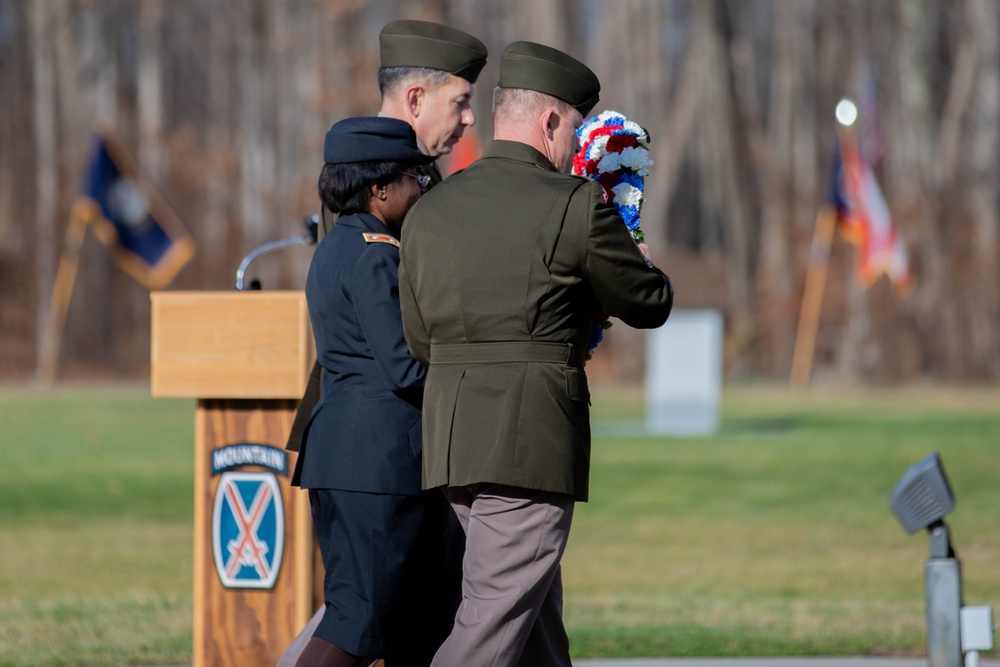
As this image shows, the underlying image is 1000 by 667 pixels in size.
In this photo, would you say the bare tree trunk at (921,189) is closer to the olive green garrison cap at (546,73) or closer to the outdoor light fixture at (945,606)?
the outdoor light fixture at (945,606)

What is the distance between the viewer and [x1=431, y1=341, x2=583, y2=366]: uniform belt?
4.12 metres

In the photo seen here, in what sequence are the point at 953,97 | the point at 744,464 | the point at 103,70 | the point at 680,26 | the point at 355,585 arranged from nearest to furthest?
the point at 355,585 → the point at 744,464 → the point at 953,97 → the point at 103,70 → the point at 680,26

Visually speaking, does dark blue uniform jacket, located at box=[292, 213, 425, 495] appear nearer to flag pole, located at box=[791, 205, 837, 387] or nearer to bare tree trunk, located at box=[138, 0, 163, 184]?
flag pole, located at box=[791, 205, 837, 387]

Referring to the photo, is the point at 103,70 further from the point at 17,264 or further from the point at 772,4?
the point at 772,4

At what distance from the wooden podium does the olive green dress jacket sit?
43.6 inches

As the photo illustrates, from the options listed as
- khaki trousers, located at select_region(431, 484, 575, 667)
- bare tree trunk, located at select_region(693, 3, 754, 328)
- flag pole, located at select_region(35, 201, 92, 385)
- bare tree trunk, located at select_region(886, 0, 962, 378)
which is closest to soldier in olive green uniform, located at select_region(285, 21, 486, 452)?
khaki trousers, located at select_region(431, 484, 575, 667)

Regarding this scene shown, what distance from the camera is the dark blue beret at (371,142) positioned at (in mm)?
4516

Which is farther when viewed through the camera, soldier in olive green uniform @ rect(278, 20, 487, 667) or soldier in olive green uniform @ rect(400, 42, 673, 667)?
soldier in olive green uniform @ rect(278, 20, 487, 667)

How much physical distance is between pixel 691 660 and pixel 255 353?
8.00ft

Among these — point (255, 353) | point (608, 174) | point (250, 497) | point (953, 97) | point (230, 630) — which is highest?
point (953, 97)

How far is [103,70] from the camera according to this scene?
143ft

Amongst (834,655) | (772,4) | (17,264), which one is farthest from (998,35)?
(834,655)

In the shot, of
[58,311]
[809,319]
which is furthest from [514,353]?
[58,311]

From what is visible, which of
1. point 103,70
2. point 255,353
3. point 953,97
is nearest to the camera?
point 255,353
